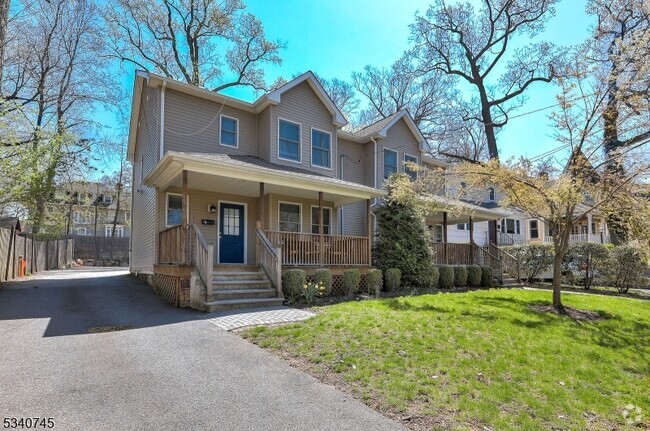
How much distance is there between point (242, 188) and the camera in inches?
477

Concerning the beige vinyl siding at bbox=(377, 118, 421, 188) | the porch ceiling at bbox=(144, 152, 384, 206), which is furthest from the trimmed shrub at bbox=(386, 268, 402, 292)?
the beige vinyl siding at bbox=(377, 118, 421, 188)

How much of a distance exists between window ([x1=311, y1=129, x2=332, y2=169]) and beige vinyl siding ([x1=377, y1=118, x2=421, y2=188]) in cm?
276

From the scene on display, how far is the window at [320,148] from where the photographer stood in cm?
1485

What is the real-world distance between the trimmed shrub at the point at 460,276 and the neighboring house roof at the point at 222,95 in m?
7.18

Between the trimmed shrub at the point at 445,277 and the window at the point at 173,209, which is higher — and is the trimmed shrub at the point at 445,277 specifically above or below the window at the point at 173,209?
below

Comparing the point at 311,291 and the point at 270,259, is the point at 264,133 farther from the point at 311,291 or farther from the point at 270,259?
the point at 311,291

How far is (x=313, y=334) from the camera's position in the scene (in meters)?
6.25

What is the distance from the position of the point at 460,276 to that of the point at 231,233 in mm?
8546

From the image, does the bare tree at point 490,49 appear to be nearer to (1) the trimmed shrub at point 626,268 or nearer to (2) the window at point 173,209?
(1) the trimmed shrub at point 626,268

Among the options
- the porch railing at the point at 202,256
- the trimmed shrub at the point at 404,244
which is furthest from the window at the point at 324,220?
the porch railing at the point at 202,256

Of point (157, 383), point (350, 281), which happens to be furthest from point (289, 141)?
point (157, 383)

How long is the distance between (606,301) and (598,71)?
6.30 metres

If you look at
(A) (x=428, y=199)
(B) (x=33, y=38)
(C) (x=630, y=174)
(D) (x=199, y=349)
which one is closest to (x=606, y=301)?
(C) (x=630, y=174)

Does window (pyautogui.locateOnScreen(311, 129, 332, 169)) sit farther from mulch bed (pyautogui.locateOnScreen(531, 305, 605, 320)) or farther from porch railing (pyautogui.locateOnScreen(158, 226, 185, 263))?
mulch bed (pyautogui.locateOnScreen(531, 305, 605, 320))
